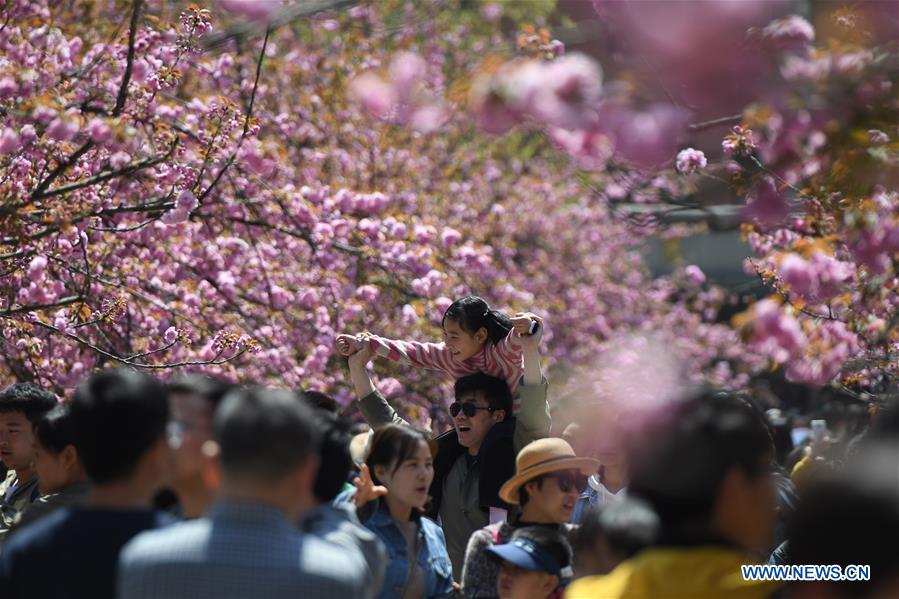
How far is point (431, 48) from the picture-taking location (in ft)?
51.0

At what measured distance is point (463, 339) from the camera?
526cm

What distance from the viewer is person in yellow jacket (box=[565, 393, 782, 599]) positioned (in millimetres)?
2572

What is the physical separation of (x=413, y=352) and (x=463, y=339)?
41 centimetres

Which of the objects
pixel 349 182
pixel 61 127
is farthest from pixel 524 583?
pixel 349 182

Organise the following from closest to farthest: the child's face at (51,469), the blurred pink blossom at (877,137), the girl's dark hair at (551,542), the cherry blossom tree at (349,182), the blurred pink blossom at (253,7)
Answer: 1. the cherry blossom tree at (349,182)
2. the blurred pink blossom at (877,137)
3. the girl's dark hair at (551,542)
4. the child's face at (51,469)
5. the blurred pink blossom at (253,7)

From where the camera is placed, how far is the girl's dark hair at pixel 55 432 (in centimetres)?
425

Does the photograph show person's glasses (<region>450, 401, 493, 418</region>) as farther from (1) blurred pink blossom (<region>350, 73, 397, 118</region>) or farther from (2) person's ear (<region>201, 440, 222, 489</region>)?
(2) person's ear (<region>201, 440, 222, 489</region>)

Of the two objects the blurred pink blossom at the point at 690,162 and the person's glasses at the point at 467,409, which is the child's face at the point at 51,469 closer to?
the person's glasses at the point at 467,409

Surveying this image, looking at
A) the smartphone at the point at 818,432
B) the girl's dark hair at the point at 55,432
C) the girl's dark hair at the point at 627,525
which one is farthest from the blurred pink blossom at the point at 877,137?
the smartphone at the point at 818,432

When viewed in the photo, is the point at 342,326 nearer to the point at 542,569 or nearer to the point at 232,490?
the point at 542,569

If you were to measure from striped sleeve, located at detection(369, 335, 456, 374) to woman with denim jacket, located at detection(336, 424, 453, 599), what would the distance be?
1.28 meters

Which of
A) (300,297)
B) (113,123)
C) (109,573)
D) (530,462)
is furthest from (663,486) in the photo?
(300,297)

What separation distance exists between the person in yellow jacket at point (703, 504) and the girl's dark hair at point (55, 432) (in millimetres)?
2247

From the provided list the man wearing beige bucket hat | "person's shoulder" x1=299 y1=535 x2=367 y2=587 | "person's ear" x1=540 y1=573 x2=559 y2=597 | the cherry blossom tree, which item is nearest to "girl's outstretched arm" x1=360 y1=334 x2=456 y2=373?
the cherry blossom tree
